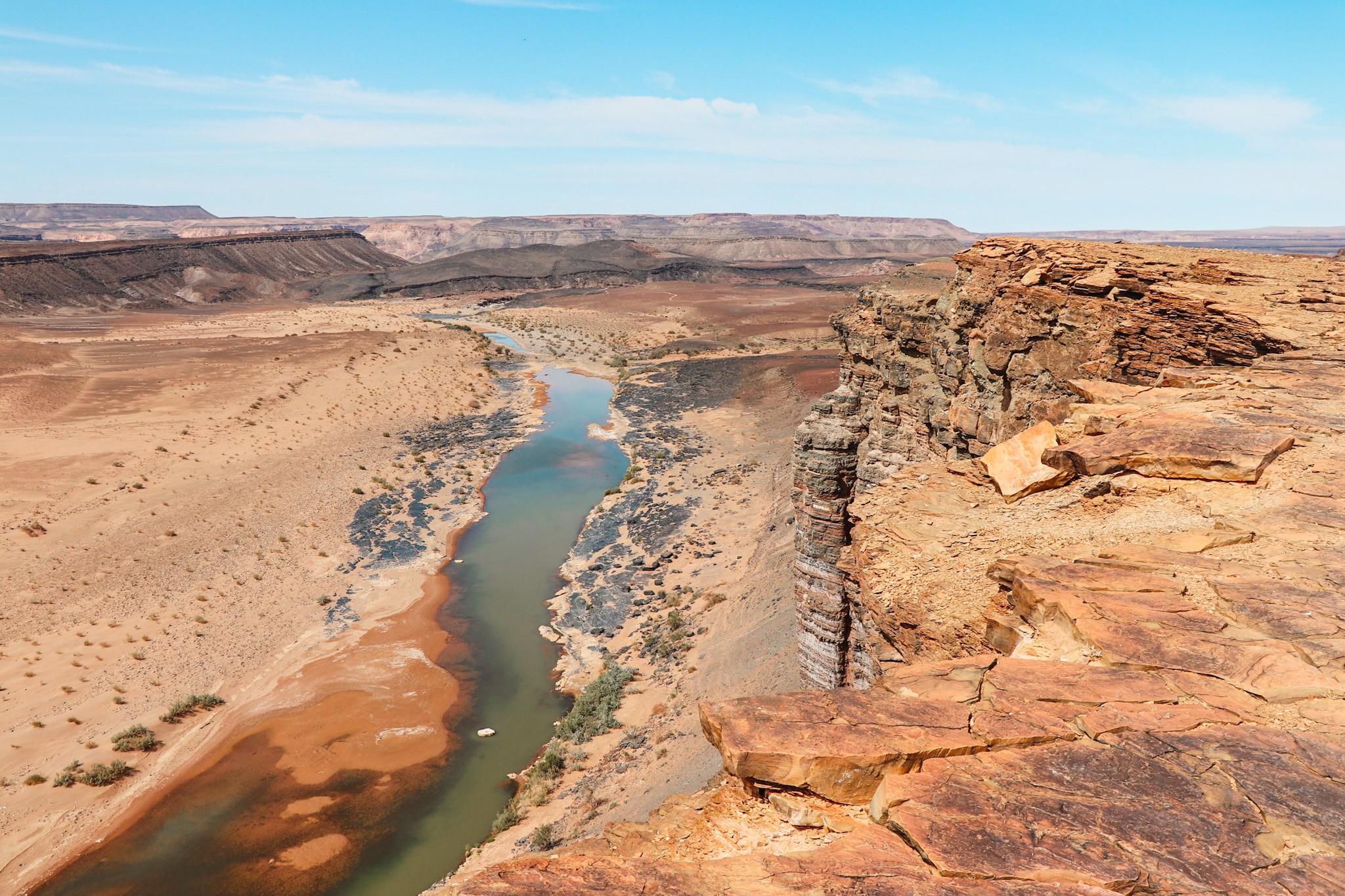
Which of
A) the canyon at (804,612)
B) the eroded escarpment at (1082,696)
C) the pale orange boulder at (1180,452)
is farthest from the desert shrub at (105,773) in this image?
the pale orange boulder at (1180,452)

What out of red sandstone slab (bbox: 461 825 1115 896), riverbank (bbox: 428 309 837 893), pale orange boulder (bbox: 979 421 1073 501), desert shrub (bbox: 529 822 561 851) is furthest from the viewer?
riverbank (bbox: 428 309 837 893)

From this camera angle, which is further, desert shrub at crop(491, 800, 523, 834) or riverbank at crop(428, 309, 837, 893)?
desert shrub at crop(491, 800, 523, 834)

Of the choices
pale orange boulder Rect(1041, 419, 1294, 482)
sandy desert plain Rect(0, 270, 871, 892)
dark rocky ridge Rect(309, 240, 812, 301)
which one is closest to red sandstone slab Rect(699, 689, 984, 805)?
pale orange boulder Rect(1041, 419, 1294, 482)

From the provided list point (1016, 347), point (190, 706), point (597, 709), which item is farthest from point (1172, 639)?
point (190, 706)

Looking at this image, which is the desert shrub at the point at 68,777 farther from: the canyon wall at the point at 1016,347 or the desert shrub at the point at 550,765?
the canyon wall at the point at 1016,347

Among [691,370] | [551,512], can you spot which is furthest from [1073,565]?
[691,370]

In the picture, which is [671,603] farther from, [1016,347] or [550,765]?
[1016,347]

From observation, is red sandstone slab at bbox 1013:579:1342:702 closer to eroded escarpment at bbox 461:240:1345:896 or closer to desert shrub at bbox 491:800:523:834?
eroded escarpment at bbox 461:240:1345:896
